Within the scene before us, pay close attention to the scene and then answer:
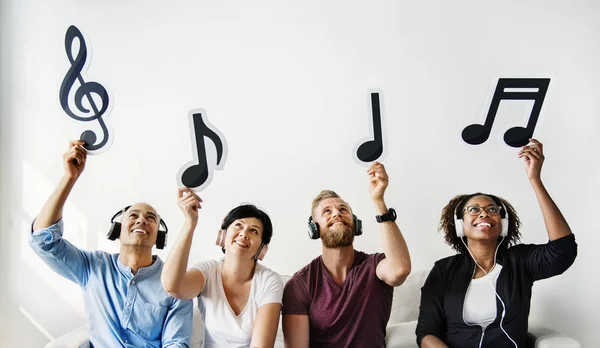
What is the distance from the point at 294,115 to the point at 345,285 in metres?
1.26

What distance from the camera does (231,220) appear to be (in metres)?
2.35

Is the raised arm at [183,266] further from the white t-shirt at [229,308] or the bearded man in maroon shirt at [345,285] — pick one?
the bearded man in maroon shirt at [345,285]

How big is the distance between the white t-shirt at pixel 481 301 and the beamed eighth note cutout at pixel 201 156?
1.27 metres

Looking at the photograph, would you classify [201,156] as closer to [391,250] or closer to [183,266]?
[183,266]

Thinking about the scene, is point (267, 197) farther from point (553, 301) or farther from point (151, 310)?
point (553, 301)

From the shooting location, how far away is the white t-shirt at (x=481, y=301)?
2414 millimetres

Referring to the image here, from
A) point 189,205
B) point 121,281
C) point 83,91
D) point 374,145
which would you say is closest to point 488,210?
point 374,145

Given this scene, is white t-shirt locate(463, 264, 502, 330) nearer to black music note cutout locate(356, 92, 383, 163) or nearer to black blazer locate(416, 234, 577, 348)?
black blazer locate(416, 234, 577, 348)

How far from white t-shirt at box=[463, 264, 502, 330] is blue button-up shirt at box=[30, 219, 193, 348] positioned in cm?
120

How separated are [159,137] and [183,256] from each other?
4.15 feet

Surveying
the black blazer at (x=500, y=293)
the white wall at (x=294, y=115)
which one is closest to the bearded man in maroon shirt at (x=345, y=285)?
the black blazer at (x=500, y=293)

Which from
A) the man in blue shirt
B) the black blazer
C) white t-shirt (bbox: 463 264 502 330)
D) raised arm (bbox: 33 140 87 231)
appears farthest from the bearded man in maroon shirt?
raised arm (bbox: 33 140 87 231)

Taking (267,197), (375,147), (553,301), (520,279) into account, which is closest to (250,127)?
(267,197)

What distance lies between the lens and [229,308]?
223 centimetres
